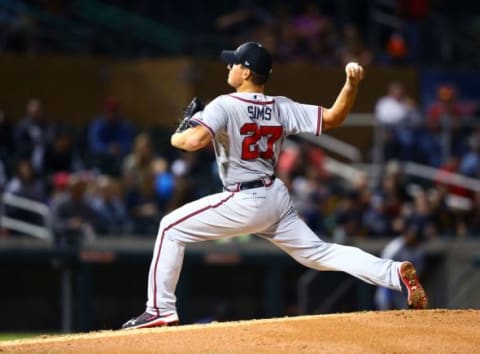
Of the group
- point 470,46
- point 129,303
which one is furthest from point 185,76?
point 470,46

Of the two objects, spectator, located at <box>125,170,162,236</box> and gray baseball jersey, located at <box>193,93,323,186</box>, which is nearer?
gray baseball jersey, located at <box>193,93,323,186</box>

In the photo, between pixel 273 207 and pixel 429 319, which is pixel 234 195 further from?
pixel 429 319

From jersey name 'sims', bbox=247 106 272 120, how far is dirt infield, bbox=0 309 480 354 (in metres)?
1.23

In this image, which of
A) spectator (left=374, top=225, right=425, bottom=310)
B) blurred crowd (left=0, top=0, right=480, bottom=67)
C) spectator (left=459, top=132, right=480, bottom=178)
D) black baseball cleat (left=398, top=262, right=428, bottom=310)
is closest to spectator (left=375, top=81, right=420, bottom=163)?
spectator (left=459, top=132, right=480, bottom=178)

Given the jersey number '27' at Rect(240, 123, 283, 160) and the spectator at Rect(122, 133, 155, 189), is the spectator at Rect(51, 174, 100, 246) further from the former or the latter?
the jersey number '27' at Rect(240, 123, 283, 160)

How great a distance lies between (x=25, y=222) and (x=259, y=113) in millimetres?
7347

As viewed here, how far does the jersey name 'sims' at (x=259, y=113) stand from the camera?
7.14 m

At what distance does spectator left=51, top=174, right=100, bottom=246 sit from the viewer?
13.5 meters

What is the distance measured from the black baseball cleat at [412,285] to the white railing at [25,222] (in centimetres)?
694

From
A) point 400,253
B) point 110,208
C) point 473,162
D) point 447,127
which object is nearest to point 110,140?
point 110,208

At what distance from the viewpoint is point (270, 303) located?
14.3 meters

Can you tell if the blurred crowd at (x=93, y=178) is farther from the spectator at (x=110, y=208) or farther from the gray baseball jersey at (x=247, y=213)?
the gray baseball jersey at (x=247, y=213)

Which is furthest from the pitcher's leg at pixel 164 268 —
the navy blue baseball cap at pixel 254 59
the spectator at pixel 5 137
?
the spectator at pixel 5 137

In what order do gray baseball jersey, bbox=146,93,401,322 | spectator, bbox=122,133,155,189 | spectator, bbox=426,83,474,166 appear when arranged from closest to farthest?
gray baseball jersey, bbox=146,93,401,322 → spectator, bbox=122,133,155,189 → spectator, bbox=426,83,474,166
